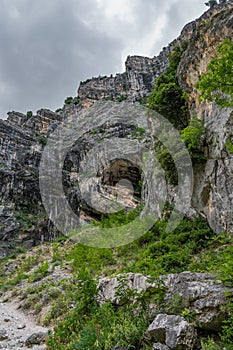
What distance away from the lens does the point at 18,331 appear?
7.64 m

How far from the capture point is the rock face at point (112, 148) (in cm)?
1041

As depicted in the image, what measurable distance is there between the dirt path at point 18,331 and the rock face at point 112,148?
643 centimetres

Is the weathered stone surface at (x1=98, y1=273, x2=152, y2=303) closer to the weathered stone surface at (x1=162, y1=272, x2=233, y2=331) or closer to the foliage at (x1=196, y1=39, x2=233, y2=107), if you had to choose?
the weathered stone surface at (x1=162, y1=272, x2=233, y2=331)

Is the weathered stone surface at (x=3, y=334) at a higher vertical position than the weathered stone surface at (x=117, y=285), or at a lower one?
lower

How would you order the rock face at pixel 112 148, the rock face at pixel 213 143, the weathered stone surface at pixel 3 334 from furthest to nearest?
the rock face at pixel 112 148, the rock face at pixel 213 143, the weathered stone surface at pixel 3 334

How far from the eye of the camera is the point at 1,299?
12.2m

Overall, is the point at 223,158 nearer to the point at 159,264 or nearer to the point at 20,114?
the point at 159,264

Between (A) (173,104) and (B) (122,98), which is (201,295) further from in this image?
(B) (122,98)

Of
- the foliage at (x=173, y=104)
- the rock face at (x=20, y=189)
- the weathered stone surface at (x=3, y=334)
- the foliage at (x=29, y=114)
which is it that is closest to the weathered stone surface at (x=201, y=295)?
the weathered stone surface at (x=3, y=334)

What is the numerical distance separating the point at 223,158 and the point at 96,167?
17849mm

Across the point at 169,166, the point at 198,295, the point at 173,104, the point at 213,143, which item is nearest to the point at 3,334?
the point at 198,295

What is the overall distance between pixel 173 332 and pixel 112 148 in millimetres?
23466

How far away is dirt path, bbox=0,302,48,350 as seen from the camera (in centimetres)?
614

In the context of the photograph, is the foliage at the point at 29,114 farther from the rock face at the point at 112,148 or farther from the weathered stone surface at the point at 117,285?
the weathered stone surface at the point at 117,285
